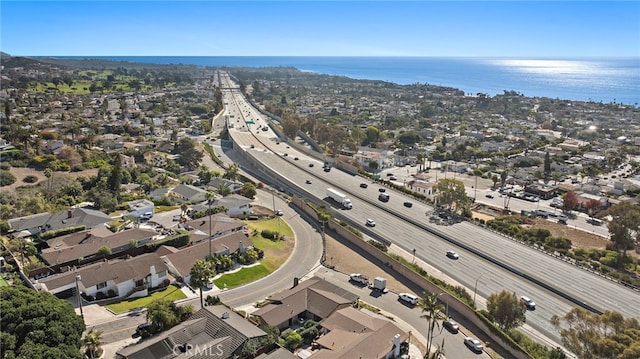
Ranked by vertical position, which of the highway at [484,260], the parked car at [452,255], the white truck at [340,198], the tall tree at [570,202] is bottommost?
the tall tree at [570,202]

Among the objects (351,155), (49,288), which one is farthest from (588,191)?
(49,288)

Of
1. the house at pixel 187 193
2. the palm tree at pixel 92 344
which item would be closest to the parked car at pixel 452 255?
the house at pixel 187 193

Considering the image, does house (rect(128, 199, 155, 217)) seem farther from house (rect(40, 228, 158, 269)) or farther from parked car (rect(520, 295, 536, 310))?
parked car (rect(520, 295, 536, 310))

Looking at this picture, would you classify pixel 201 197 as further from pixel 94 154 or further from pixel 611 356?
pixel 611 356

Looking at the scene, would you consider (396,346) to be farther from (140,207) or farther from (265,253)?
(140,207)

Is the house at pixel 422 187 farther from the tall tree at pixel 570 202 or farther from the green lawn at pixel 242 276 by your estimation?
the green lawn at pixel 242 276

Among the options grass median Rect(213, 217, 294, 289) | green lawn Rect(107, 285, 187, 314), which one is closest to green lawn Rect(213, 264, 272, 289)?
grass median Rect(213, 217, 294, 289)

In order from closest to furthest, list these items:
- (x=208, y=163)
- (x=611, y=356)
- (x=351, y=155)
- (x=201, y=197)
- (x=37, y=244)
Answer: (x=611, y=356), (x=37, y=244), (x=201, y=197), (x=208, y=163), (x=351, y=155)
